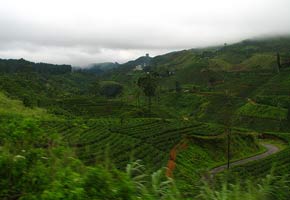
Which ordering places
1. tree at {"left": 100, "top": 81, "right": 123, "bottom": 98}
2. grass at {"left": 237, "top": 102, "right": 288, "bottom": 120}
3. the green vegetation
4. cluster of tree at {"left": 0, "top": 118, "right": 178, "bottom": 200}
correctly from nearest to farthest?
1. cluster of tree at {"left": 0, "top": 118, "right": 178, "bottom": 200}
2. the green vegetation
3. grass at {"left": 237, "top": 102, "right": 288, "bottom": 120}
4. tree at {"left": 100, "top": 81, "right": 123, "bottom": 98}

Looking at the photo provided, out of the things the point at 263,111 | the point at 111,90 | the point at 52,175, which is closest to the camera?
the point at 52,175

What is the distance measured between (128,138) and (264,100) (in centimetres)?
5574

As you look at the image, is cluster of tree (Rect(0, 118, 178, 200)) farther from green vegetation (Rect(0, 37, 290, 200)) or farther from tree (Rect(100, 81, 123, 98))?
tree (Rect(100, 81, 123, 98))

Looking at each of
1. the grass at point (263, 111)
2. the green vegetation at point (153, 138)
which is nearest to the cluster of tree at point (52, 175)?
the green vegetation at point (153, 138)

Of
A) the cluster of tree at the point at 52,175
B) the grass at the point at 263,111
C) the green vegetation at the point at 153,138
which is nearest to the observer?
the cluster of tree at the point at 52,175

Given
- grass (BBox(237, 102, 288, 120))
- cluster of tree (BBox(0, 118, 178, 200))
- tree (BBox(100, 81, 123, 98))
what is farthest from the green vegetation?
tree (BBox(100, 81, 123, 98))

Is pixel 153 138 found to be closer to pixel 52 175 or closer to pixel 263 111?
pixel 263 111

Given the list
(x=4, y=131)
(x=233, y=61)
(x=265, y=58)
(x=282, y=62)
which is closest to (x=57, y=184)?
(x=4, y=131)

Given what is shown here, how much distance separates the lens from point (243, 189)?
5254mm

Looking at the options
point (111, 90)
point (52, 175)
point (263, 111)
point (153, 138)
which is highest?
point (52, 175)

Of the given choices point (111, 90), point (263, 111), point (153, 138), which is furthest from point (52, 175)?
point (111, 90)

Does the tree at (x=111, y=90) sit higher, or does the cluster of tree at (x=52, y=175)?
the cluster of tree at (x=52, y=175)

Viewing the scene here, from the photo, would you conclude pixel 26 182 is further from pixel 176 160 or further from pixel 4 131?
pixel 176 160

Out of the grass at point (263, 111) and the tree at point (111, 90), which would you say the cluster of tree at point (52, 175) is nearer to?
the grass at point (263, 111)
